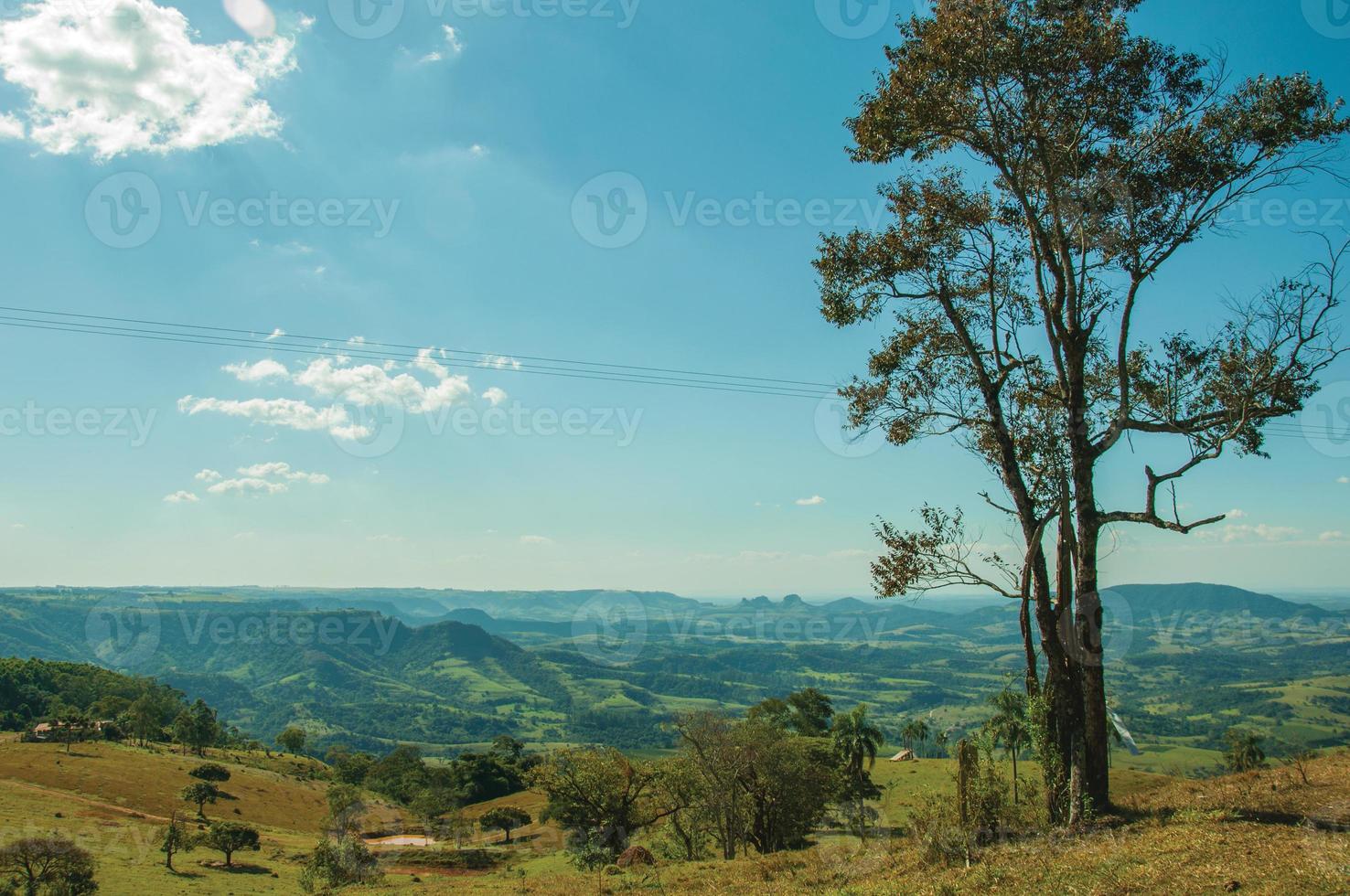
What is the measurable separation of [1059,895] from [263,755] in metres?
147

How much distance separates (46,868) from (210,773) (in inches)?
2569

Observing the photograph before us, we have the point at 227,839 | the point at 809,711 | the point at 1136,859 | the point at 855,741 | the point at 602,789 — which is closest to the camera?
the point at 1136,859

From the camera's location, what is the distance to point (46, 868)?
33344 millimetres

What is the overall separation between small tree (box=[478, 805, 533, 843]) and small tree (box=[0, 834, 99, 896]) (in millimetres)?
47909

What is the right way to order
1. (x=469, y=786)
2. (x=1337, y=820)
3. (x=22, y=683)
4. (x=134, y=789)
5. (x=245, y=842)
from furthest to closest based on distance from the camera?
1. (x=22, y=683)
2. (x=469, y=786)
3. (x=134, y=789)
4. (x=245, y=842)
5. (x=1337, y=820)

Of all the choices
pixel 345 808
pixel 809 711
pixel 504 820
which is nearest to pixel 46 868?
pixel 345 808

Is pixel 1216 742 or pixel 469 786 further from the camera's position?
pixel 1216 742

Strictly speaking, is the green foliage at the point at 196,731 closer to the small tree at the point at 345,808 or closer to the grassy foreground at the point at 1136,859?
the small tree at the point at 345,808

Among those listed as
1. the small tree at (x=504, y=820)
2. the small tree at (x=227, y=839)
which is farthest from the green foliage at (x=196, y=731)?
the small tree at (x=227, y=839)

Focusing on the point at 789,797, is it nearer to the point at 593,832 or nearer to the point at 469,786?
the point at 593,832

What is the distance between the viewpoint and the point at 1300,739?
540 feet

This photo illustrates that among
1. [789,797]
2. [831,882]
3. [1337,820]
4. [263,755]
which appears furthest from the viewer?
[263,755]

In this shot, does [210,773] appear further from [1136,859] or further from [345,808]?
[1136,859]

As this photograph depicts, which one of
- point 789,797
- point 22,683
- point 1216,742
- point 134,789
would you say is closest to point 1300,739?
point 1216,742
